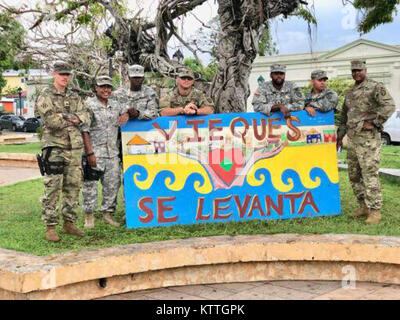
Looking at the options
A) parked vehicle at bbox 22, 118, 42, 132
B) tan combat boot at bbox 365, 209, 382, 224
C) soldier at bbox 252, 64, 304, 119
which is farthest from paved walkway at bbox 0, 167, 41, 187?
parked vehicle at bbox 22, 118, 42, 132

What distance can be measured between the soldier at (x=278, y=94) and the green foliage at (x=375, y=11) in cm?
346

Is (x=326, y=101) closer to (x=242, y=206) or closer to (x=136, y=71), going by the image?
(x=242, y=206)

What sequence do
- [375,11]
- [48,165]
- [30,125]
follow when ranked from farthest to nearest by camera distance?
[30,125], [375,11], [48,165]

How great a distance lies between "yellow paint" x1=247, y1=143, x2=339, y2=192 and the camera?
19.7 feet

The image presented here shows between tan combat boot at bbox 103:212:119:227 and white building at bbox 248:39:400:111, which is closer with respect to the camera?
tan combat boot at bbox 103:212:119:227

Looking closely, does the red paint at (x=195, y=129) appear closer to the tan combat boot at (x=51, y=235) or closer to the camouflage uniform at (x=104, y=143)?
the camouflage uniform at (x=104, y=143)

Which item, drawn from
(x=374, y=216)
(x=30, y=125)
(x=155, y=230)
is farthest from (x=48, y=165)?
(x=30, y=125)

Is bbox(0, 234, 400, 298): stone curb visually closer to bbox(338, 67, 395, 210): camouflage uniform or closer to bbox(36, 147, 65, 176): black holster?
bbox(36, 147, 65, 176): black holster

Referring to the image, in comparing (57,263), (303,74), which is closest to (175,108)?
(57,263)

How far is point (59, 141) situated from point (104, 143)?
0.62m

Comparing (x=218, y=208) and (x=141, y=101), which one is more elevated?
(x=141, y=101)

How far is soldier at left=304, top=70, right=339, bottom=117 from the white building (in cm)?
2930

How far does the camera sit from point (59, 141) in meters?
5.24
